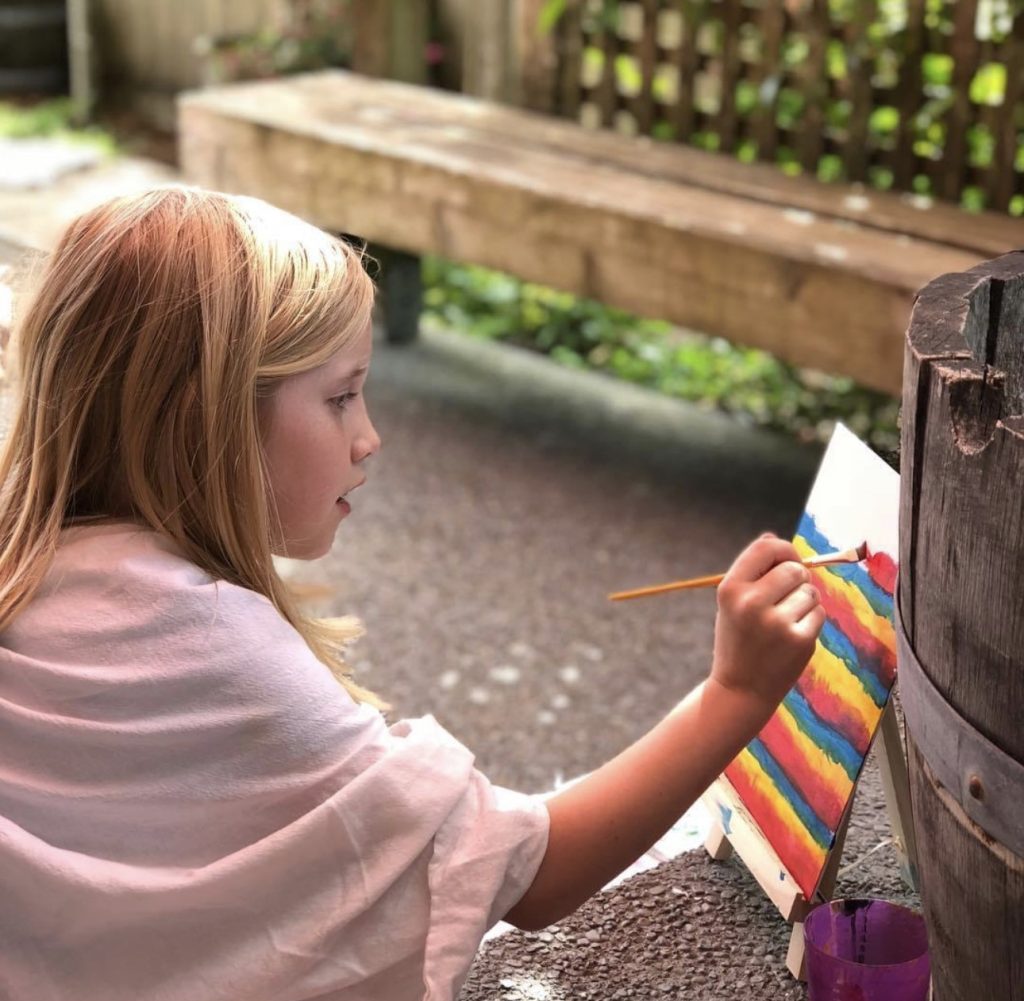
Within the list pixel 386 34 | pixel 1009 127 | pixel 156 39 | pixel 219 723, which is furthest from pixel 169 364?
pixel 156 39

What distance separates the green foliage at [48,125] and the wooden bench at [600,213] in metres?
2.70

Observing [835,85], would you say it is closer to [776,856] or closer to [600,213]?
[600,213]

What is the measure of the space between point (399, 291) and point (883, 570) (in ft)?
11.4

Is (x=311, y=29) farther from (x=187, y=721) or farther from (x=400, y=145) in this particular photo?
(x=187, y=721)

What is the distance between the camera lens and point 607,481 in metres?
4.34

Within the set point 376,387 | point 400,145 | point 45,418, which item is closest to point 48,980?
point 45,418

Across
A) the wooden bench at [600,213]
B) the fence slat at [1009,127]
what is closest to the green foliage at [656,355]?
the wooden bench at [600,213]

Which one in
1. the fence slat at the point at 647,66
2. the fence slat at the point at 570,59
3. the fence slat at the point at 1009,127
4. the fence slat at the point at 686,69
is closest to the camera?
the fence slat at the point at 1009,127

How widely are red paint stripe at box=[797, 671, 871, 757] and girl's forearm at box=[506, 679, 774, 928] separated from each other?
13.9 inches

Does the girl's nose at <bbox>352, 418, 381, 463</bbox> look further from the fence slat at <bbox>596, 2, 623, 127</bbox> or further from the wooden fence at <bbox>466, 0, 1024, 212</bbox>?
the fence slat at <bbox>596, 2, 623, 127</bbox>

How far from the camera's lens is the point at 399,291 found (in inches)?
202

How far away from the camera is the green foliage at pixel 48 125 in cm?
750

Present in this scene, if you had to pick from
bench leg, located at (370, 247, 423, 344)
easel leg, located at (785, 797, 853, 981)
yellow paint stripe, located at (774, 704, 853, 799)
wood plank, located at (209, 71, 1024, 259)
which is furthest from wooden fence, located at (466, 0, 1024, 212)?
easel leg, located at (785, 797, 853, 981)

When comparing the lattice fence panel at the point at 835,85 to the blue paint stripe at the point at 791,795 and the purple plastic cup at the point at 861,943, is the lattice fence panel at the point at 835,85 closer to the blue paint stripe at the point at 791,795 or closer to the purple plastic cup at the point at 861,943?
the blue paint stripe at the point at 791,795
